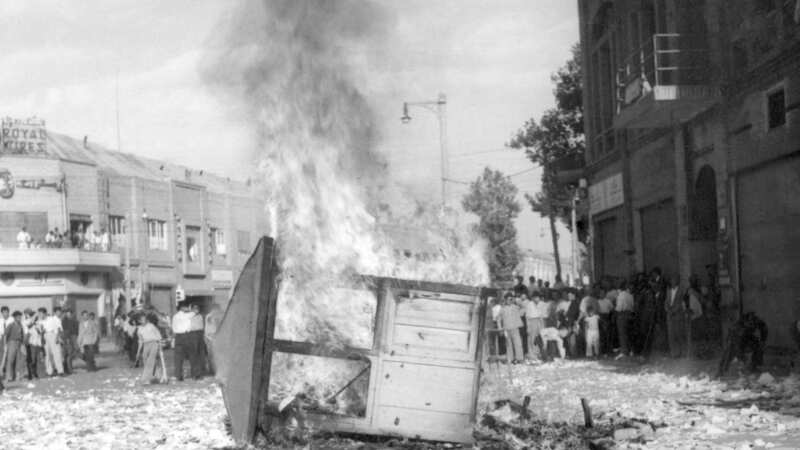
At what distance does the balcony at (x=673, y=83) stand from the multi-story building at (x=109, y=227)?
27309mm

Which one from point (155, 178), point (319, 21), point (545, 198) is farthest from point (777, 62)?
point (155, 178)

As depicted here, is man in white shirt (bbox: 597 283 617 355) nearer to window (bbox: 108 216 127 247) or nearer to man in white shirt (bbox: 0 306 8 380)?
Answer: man in white shirt (bbox: 0 306 8 380)

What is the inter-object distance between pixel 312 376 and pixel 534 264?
247ft

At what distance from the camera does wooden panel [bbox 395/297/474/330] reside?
10.2 meters

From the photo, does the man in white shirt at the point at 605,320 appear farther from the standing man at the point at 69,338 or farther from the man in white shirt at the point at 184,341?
the standing man at the point at 69,338

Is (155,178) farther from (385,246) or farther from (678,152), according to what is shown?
(385,246)

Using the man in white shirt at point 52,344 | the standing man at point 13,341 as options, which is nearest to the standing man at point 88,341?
the man in white shirt at point 52,344

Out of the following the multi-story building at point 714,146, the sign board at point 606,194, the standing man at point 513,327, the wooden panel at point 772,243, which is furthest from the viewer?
the sign board at point 606,194

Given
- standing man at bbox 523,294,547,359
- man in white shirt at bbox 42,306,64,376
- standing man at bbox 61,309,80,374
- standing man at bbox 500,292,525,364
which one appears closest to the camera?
standing man at bbox 500,292,525,364

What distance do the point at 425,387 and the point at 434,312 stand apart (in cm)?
72

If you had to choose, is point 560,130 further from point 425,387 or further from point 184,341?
point 425,387

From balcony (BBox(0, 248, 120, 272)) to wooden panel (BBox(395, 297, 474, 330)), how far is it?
152 ft

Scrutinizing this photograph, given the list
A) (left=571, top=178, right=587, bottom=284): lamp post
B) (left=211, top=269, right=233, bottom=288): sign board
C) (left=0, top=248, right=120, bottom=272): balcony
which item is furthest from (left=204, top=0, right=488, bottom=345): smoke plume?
(left=211, top=269, right=233, bottom=288): sign board

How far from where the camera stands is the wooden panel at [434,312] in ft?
33.5
